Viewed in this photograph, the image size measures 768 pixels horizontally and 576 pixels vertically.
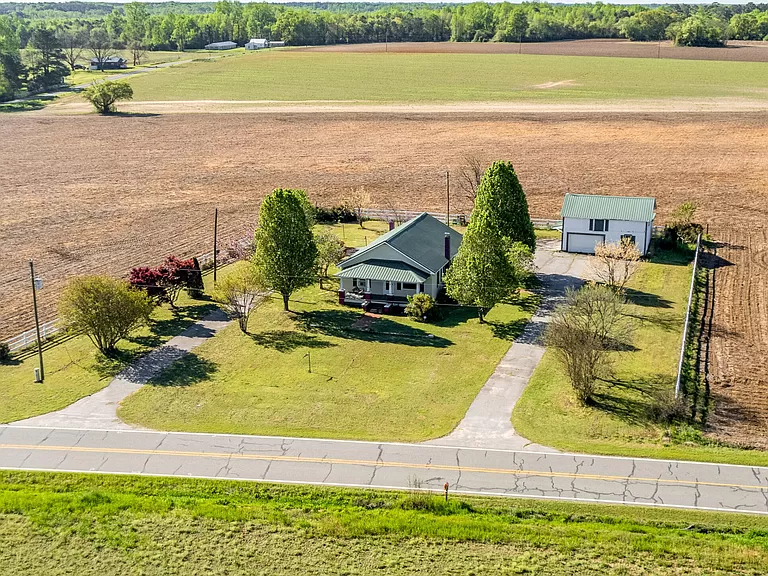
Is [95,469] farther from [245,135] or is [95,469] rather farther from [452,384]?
[245,135]

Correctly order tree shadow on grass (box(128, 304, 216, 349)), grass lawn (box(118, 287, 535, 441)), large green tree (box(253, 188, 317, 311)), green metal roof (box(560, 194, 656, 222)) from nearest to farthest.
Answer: grass lawn (box(118, 287, 535, 441))
tree shadow on grass (box(128, 304, 216, 349))
large green tree (box(253, 188, 317, 311))
green metal roof (box(560, 194, 656, 222))

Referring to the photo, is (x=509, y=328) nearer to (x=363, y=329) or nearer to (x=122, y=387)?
(x=363, y=329)

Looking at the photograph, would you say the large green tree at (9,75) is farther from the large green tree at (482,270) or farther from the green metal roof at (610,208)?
the large green tree at (482,270)

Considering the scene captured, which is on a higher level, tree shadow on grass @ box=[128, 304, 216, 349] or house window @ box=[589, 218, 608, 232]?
house window @ box=[589, 218, 608, 232]

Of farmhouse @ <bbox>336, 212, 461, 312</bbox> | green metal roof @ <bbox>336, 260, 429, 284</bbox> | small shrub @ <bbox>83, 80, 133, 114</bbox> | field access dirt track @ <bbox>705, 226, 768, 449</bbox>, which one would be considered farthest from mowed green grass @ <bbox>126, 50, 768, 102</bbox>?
green metal roof @ <bbox>336, 260, 429, 284</bbox>

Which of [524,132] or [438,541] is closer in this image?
[438,541]

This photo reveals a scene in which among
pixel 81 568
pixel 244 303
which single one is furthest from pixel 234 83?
pixel 81 568

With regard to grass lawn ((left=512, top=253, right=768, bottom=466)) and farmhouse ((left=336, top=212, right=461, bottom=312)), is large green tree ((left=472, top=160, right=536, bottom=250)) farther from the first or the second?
grass lawn ((left=512, top=253, right=768, bottom=466))
